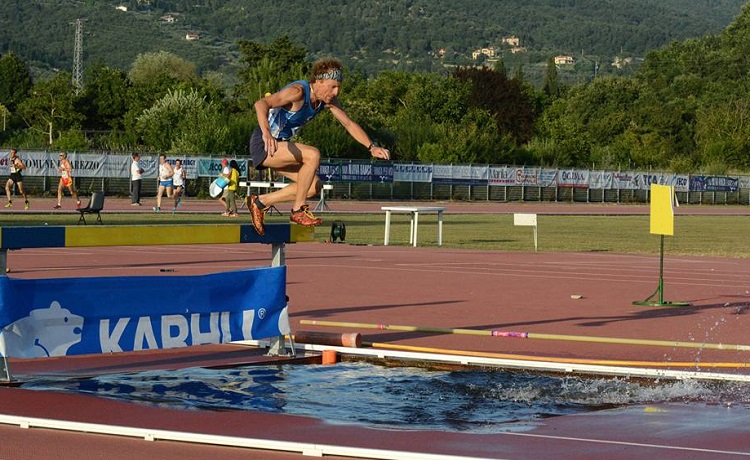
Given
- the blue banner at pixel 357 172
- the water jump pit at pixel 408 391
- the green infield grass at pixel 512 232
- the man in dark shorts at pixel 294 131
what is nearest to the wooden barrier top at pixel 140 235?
the man in dark shorts at pixel 294 131

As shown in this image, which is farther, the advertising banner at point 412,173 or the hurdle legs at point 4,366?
the advertising banner at point 412,173

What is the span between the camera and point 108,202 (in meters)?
53.3

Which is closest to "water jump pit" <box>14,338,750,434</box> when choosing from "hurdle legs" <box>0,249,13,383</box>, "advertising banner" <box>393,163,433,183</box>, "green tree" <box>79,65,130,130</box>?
"hurdle legs" <box>0,249,13,383</box>

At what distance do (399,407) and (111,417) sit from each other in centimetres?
222

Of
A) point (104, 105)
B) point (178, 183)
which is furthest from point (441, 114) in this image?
point (178, 183)

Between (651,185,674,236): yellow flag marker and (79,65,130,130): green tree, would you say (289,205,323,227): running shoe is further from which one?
(79,65,130,130): green tree

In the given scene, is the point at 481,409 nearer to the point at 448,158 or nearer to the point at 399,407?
the point at 399,407

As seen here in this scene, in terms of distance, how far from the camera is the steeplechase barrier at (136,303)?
10852mm

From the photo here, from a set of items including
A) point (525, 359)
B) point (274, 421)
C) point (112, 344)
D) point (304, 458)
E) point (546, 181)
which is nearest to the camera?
point (304, 458)

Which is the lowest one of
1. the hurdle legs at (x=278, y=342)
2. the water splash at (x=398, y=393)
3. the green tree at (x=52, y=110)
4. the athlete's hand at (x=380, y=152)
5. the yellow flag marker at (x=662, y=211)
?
the water splash at (x=398, y=393)

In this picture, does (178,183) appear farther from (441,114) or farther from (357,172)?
(441,114)

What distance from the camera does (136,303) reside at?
11688mm

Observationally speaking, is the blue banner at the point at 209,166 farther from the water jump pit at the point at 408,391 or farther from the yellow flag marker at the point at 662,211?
the water jump pit at the point at 408,391

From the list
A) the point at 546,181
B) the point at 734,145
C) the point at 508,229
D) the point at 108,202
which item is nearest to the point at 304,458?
the point at 508,229
